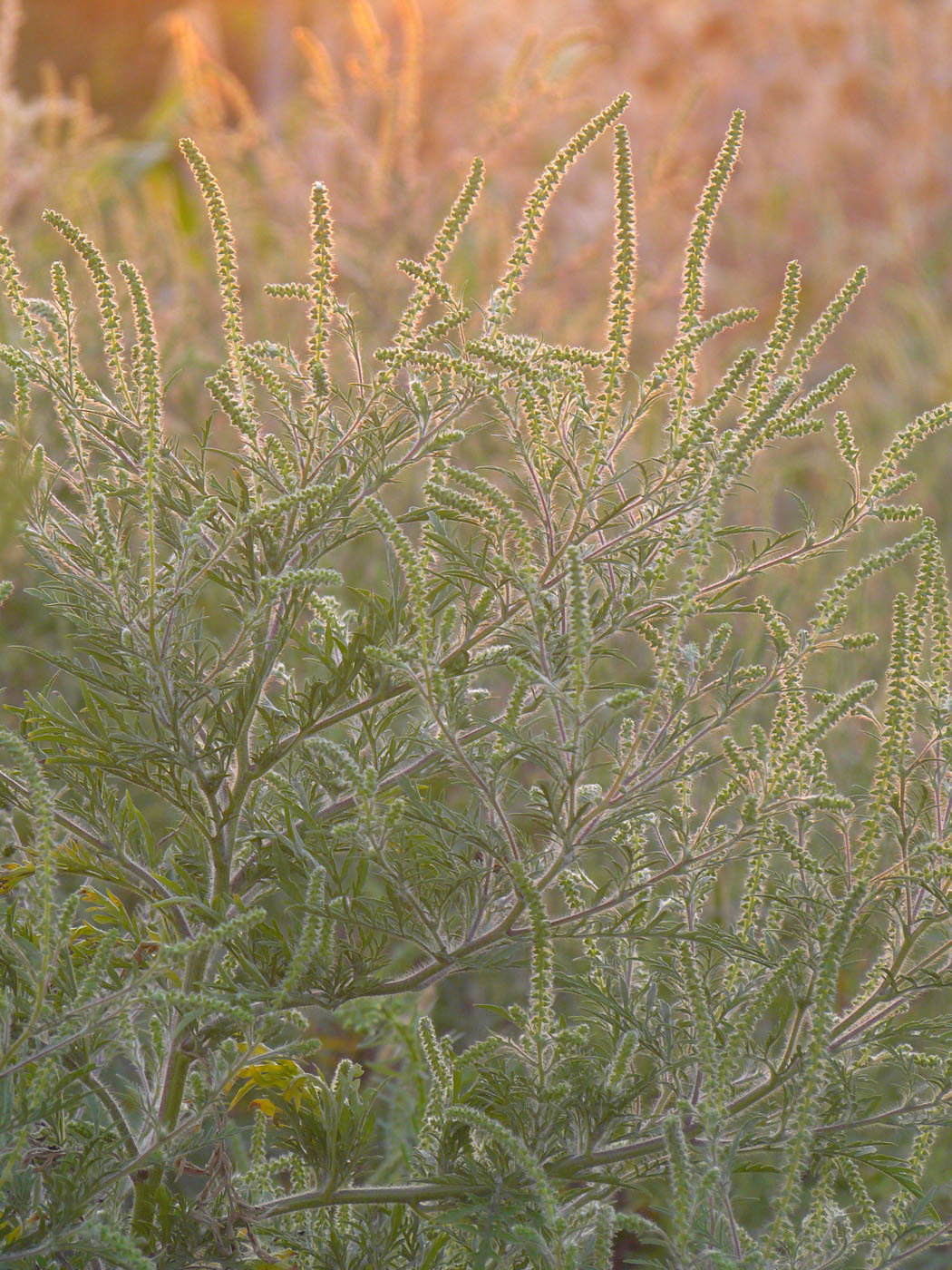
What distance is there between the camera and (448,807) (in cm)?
119

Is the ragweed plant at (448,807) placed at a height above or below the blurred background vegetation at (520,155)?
below

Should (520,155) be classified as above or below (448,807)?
above

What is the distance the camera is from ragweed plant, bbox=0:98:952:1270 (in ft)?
3.58

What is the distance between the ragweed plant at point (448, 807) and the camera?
1.09 m

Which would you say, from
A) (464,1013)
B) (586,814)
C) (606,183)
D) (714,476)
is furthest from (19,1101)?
(606,183)

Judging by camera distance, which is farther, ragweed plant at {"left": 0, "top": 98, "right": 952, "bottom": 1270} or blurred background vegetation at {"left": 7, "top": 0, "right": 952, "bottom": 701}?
blurred background vegetation at {"left": 7, "top": 0, "right": 952, "bottom": 701}

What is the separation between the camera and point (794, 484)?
17.9 ft

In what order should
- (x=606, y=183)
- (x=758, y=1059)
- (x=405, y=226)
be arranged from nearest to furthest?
(x=758, y=1059) → (x=405, y=226) → (x=606, y=183)

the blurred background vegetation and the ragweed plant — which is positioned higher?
the blurred background vegetation

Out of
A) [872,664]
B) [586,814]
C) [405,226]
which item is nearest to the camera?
[586,814]

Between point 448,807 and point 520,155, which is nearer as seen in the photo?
point 448,807

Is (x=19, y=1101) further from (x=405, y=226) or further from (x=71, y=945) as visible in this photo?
(x=405, y=226)

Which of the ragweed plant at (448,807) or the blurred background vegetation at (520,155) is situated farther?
the blurred background vegetation at (520,155)

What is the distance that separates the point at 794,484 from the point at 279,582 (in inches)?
187
